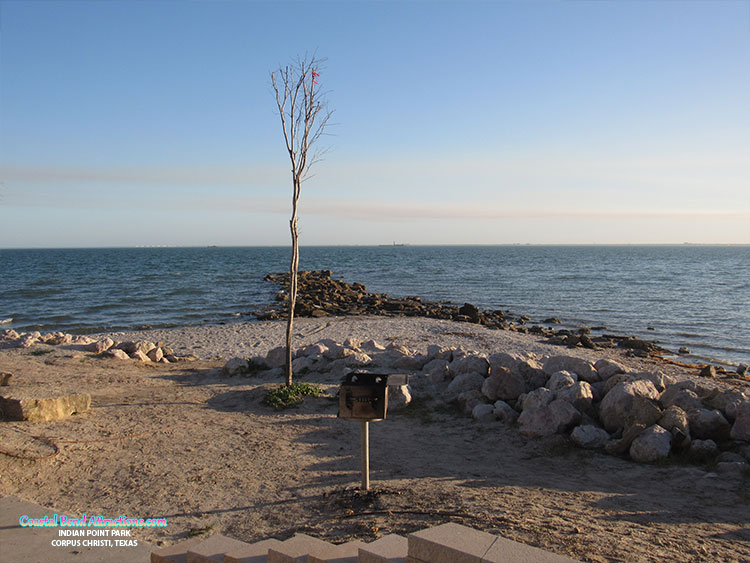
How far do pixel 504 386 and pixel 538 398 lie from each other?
67cm

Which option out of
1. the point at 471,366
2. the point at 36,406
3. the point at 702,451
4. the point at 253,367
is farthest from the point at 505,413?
the point at 36,406

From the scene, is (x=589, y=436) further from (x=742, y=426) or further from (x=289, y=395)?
(x=289, y=395)

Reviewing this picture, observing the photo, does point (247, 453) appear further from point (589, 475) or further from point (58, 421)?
point (589, 475)

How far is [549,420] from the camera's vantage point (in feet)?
24.8

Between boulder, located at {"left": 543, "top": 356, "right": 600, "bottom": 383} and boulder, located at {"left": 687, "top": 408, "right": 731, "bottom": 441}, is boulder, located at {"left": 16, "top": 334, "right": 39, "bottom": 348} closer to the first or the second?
boulder, located at {"left": 543, "top": 356, "right": 600, "bottom": 383}

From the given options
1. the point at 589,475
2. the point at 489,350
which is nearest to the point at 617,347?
the point at 489,350

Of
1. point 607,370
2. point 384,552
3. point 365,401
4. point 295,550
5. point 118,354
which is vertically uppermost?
point 365,401

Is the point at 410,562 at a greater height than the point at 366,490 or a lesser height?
greater

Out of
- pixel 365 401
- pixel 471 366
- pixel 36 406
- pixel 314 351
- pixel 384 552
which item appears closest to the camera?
pixel 384 552

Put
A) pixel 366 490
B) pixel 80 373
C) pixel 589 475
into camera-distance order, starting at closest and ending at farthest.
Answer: pixel 366 490, pixel 589 475, pixel 80 373

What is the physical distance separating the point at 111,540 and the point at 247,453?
2359mm

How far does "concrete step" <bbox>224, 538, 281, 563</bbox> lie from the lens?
379cm

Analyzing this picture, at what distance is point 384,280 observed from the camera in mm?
51281

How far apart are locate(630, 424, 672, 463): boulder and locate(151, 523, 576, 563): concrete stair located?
4.05 meters
